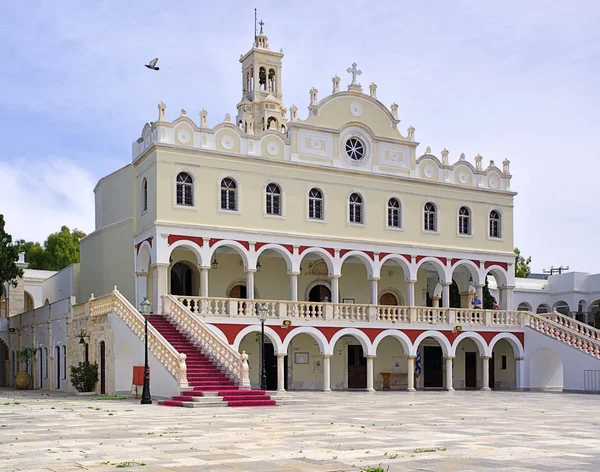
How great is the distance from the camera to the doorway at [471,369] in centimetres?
4028

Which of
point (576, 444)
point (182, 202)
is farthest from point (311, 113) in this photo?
point (576, 444)

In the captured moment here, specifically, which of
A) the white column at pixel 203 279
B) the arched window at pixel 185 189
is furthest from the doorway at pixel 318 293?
the arched window at pixel 185 189

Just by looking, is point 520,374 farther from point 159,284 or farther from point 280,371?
point 159,284

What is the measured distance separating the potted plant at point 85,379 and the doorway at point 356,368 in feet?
38.9

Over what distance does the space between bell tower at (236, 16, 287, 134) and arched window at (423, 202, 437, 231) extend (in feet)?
32.2

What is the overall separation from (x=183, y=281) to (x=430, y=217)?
11388 millimetres

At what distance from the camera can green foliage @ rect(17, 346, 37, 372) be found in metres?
39.0

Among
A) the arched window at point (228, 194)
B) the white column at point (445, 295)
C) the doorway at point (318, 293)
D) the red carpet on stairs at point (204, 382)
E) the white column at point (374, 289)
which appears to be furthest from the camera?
the white column at point (445, 295)

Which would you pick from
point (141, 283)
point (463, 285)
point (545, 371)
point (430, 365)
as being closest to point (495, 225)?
point (463, 285)

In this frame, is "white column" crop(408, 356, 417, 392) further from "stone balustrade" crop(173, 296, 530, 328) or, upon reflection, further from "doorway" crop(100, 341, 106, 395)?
"doorway" crop(100, 341, 106, 395)

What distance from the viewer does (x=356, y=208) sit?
36312 millimetres

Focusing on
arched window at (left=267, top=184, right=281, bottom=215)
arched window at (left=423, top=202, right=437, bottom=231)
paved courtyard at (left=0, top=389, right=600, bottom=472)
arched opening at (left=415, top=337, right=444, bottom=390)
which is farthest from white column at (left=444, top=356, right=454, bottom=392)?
paved courtyard at (left=0, top=389, right=600, bottom=472)

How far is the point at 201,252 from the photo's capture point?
3222 cm

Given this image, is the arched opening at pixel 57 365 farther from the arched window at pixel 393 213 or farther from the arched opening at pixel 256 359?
the arched window at pixel 393 213
